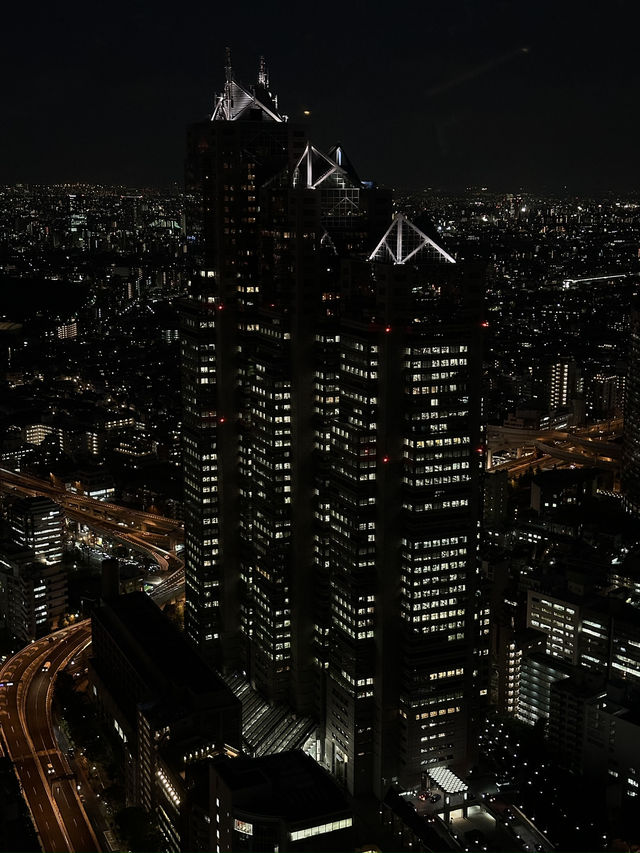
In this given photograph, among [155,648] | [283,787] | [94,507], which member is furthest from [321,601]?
[94,507]

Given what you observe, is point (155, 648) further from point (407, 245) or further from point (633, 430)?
point (633, 430)

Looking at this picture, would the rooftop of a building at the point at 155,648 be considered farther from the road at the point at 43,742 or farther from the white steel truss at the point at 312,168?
the white steel truss at the point at 312,168

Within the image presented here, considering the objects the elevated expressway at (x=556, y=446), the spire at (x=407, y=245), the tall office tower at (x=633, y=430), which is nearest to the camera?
the spire at (x=407, y=245)

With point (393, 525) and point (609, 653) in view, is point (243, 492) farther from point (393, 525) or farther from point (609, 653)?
point (609, 653)

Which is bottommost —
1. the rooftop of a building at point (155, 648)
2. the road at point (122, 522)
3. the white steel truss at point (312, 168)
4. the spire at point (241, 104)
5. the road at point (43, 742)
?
the road at point (43, 742)

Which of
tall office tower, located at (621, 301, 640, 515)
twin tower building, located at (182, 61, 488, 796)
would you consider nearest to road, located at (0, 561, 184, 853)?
twin tower building, located at (182, 61, 488, 796)

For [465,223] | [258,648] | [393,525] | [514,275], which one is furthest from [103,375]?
[393,525]

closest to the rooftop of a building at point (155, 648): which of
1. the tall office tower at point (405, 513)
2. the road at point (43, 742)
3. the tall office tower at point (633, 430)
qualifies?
the road at point (43, 742)
